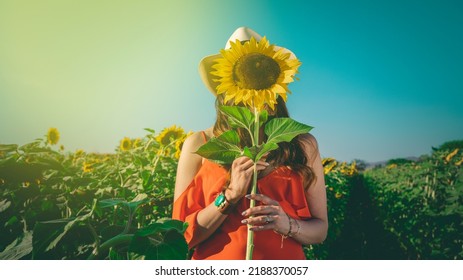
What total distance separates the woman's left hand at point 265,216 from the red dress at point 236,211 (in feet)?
0.67

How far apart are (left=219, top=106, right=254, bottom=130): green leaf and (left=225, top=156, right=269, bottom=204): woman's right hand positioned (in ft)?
0.37

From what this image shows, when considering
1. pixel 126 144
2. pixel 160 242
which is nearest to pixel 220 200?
pixel 160 242

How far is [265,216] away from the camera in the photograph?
81 cm

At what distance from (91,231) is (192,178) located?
50 centimetres

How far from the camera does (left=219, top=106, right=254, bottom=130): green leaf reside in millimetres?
694

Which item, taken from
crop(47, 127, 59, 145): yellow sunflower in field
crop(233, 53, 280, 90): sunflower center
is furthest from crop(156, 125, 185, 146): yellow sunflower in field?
crop(47, 127, 59, 145): yellow sunflower in field

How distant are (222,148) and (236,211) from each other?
0.45 meters

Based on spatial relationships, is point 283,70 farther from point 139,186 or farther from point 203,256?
point 139,186

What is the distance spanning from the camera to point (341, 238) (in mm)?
4680

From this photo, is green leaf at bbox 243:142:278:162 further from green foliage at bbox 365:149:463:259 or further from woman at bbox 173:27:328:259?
green foliage at bbox 365:149:463:259

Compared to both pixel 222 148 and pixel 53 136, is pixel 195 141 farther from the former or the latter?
pixel 53 136

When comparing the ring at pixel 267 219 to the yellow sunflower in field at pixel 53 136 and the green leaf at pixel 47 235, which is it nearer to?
the green leaf at pixel 47 235

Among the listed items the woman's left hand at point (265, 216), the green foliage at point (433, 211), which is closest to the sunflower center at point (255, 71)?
the woman's left hand at point (265, 216)

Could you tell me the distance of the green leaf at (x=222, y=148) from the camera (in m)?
0.70
